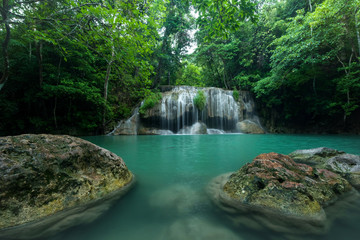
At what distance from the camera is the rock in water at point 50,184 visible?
4.00 ft

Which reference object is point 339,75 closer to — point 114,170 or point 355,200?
point 355,200

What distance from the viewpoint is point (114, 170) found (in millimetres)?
2072

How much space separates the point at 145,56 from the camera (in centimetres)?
423

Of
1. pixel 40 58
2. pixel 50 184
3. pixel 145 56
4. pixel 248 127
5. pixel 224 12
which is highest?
pixel 40 58

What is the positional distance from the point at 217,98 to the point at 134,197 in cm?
1459

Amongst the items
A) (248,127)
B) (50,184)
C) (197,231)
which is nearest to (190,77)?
(248,127)

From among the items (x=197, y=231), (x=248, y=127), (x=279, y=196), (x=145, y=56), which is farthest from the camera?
(x=248, y=127)

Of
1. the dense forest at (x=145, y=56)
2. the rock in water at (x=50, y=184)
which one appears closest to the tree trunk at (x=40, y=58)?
the dense forest at (x=145, y=56)

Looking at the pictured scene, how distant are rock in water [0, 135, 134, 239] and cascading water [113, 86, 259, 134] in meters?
11.1

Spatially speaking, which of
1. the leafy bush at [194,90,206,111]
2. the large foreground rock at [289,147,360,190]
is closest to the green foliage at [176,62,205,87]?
the leafy bush at [194,90,206,111]

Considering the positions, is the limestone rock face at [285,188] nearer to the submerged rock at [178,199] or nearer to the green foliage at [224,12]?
the submerged rock at [178,199]

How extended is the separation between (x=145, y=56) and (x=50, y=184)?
12.4ft

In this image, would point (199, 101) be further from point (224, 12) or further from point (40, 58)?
point (40, 58)

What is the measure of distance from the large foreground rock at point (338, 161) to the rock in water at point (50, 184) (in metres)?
3.43
